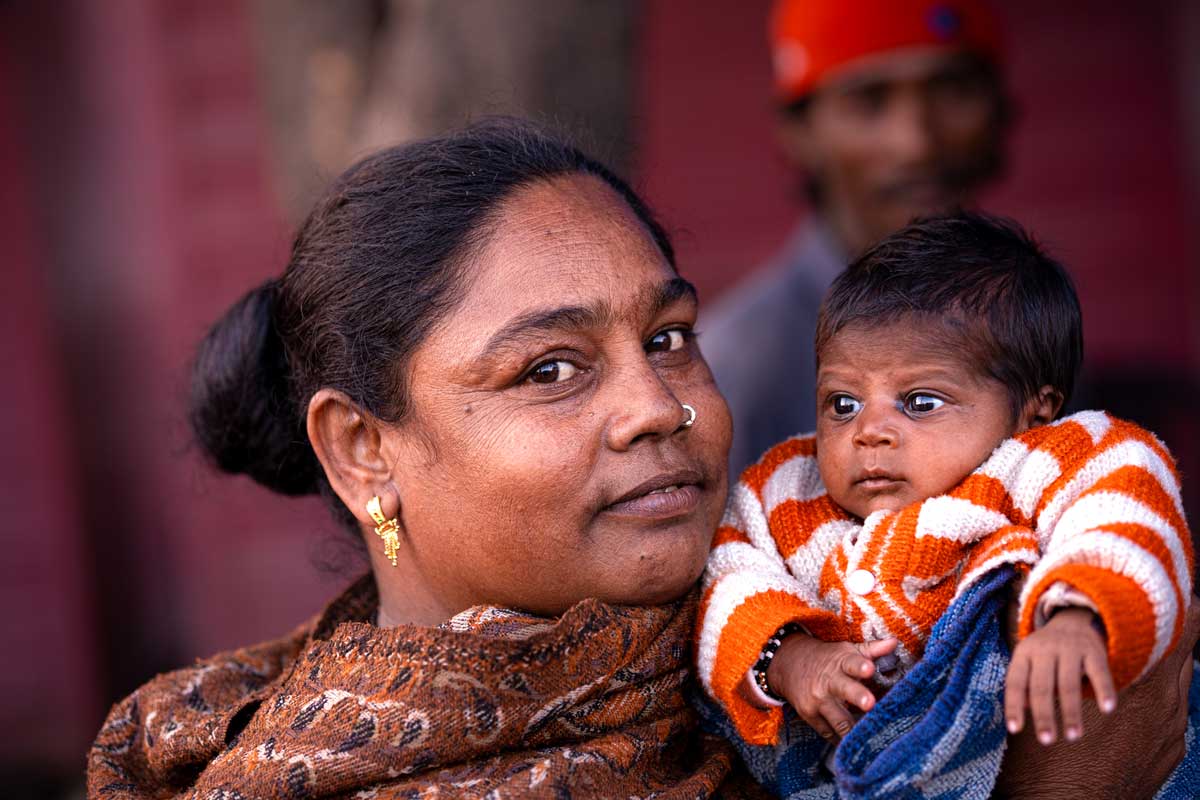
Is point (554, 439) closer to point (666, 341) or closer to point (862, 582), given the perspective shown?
point (666, 341)

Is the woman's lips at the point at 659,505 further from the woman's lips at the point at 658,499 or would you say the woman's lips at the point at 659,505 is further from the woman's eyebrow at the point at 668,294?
the woman's eyebrow at the point at 668,294

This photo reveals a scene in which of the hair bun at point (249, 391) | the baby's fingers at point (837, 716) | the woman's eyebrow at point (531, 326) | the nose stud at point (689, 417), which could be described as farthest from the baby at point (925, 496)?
the hair bun at point (249, 391)

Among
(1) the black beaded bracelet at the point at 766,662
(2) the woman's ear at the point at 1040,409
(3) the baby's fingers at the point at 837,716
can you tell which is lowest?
(3) the baby's fingers at the point at 837,716

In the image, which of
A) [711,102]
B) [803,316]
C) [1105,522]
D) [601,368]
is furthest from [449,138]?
[711,102]

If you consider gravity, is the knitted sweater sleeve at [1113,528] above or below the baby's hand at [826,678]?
above

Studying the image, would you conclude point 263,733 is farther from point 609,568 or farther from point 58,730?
point 58,730

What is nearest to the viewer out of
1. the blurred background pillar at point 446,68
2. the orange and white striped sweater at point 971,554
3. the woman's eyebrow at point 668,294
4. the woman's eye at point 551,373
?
the orange and white striped sweater at point 971,554

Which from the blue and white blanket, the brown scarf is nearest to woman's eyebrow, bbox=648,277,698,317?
the brown scarf

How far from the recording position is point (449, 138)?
2.58 m

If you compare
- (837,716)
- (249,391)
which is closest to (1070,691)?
(837,716)

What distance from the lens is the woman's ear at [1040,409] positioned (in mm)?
2250

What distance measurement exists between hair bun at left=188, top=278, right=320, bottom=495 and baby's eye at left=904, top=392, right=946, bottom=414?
1235 millimetres

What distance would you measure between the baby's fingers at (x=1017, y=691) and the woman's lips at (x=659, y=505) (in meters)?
0.69

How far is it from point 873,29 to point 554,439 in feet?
9.02
